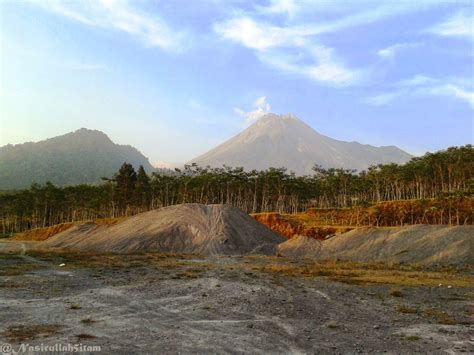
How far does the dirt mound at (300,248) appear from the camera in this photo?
5653 centimetres

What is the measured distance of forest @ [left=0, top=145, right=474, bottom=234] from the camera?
110m

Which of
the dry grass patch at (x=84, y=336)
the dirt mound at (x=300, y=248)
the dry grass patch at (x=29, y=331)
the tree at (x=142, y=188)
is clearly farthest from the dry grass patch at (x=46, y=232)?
the dry grass patch at (x=84, y=336)

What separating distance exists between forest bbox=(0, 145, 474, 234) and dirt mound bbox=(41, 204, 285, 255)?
2007 inches

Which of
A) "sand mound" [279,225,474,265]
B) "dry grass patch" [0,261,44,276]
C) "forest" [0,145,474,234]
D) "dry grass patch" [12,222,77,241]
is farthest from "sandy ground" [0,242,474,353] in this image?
"forest" [0,145,474,234]

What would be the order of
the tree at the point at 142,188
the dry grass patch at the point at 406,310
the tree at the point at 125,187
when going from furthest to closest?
the tree at the point at 142,188, the tree at the point at 125,187, the dry grass patch at the point at 406,310

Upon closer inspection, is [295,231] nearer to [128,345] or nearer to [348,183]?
[348,183]

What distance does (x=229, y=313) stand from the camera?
1981 centimetres

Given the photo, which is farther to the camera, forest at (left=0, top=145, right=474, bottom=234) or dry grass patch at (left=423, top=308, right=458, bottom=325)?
forest at (left=0, top=145, right=474, bottom=234)

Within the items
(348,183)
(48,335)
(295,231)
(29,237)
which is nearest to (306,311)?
(48,335)

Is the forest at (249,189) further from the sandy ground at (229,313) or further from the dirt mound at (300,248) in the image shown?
the sandy ground at (229,313)

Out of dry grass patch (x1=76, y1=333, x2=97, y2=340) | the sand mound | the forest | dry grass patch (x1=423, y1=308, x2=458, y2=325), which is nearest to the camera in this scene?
dry grass patch (x1=76, y1=333, x2=97, y2=340)

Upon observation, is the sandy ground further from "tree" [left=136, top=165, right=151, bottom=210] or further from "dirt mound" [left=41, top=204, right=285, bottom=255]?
"tree" [left=136, top=165, right=151, bottom=210]

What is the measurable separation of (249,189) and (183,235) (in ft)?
216

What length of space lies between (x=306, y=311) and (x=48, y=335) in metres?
12.3
